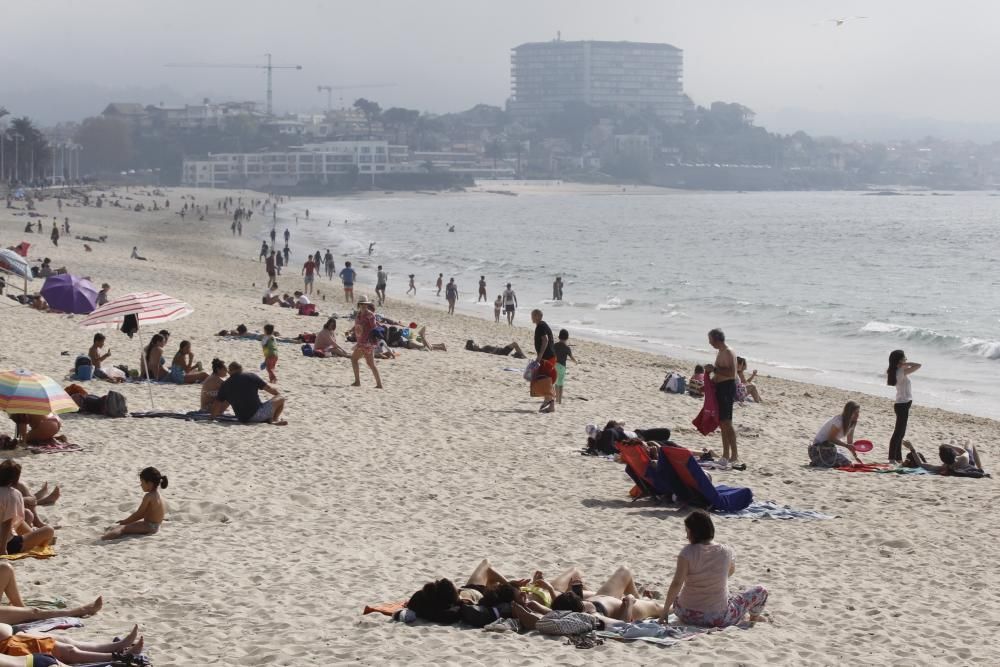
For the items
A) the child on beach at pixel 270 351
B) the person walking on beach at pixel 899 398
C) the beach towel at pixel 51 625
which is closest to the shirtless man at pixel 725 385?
the person walking on beach at pixel 899 398

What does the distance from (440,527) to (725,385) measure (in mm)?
3520

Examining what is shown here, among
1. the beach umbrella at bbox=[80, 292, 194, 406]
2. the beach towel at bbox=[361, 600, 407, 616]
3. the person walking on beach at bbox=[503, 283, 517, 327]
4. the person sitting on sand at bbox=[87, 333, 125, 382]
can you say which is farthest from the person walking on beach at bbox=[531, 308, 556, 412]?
the person walking on beach at bbox=[503, 283, 517, 327]

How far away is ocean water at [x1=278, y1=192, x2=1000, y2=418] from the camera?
2688cm

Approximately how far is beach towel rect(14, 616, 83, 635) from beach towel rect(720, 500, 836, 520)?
498 centimetres

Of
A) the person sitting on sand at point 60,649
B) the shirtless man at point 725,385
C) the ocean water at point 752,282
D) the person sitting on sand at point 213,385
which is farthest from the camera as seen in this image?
the ocean water at point 752,282

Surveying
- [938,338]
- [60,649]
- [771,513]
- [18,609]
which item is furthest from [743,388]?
[938,338]

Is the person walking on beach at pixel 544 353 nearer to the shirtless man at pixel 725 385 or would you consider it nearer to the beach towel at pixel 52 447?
the shirtless man at pixel 725 385

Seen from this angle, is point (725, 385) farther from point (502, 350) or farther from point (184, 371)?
point (502, 350)

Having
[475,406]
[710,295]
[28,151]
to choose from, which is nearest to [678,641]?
[475,406]

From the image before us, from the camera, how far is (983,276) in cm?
5450

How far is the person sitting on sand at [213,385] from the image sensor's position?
12125 mm

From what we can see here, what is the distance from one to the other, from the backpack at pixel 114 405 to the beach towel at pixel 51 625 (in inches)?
219

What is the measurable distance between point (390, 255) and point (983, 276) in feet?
89.2

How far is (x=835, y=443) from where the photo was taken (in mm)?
11500
